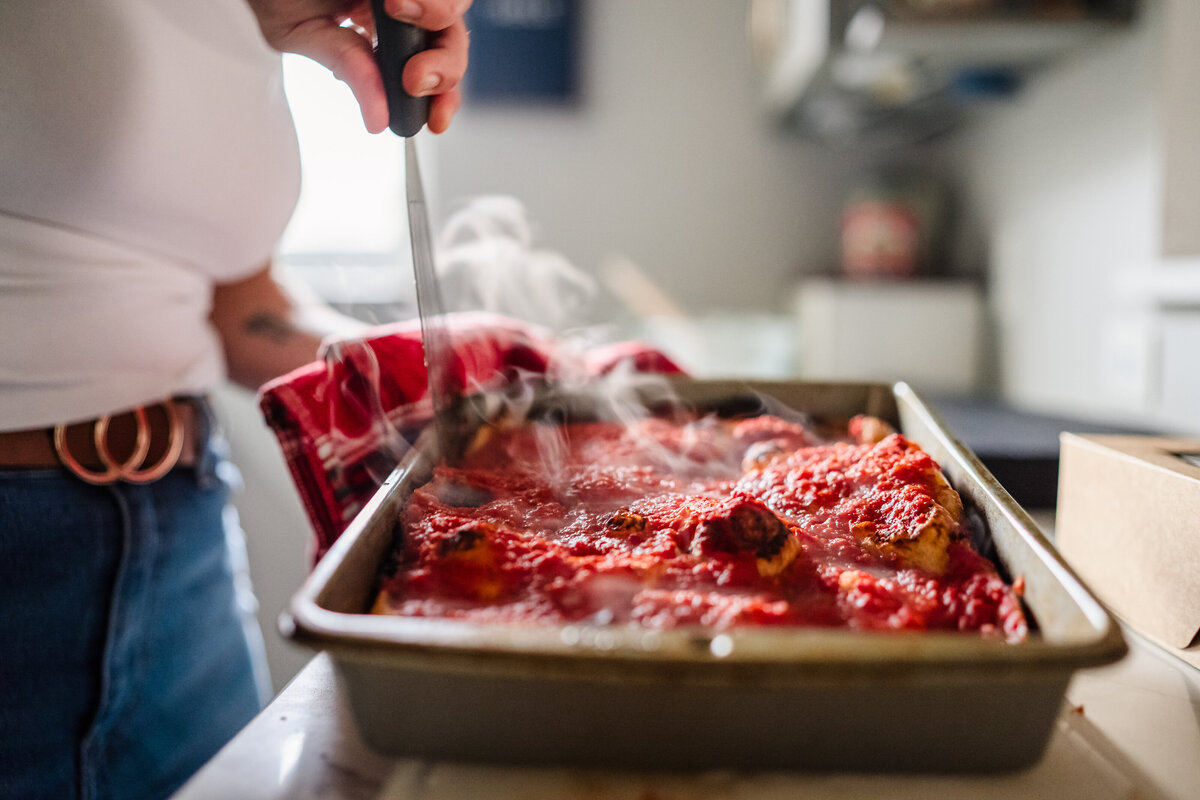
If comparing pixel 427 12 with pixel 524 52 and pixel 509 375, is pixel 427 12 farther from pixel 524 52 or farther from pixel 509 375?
pixel 524 52

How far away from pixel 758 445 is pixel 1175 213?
83 centimetres

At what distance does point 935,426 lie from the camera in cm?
66

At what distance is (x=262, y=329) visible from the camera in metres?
0.92

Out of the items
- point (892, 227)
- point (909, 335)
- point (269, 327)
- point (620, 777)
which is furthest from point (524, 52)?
point (620, 777)

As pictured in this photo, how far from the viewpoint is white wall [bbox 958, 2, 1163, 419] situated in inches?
51.2

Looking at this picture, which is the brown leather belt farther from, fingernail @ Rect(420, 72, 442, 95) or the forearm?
fingernail @ Rect(420, 72, 442, 95)

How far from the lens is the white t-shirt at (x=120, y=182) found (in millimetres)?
616

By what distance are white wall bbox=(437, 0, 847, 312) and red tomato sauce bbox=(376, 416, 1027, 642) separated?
1826 millimetres

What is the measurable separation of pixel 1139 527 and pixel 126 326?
87 cm

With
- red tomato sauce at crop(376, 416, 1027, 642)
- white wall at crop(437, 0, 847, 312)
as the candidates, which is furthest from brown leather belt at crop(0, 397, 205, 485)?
white wall at crop(437, 0, 847, 312)

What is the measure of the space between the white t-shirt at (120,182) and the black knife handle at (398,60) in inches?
9.6

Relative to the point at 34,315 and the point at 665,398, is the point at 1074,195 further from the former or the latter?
the point at 34,315

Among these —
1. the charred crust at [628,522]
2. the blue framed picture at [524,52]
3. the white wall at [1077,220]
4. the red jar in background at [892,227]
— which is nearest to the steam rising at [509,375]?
the charred crust at [628,522]

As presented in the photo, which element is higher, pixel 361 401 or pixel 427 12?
pixel 427 12
